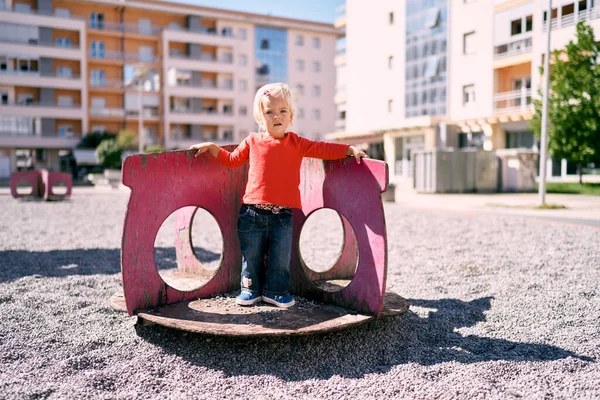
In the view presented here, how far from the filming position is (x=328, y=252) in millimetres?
6879

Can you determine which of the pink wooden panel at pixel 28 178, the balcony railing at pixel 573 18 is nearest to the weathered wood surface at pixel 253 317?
the pink wooden panel at pixel 28 178

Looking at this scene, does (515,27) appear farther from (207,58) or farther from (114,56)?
(114,56)

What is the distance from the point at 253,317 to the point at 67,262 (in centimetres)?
348

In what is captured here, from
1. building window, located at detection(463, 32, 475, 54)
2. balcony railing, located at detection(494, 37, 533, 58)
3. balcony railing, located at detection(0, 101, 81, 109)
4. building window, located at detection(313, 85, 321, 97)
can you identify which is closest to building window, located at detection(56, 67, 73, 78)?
balcony railing, located at detection(0, 101, 81, 109)

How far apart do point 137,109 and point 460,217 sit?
145ft

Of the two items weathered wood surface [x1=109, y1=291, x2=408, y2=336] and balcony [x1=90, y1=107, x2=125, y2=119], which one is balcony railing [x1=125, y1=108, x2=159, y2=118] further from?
weathered wood surface [x1=109, y1=291, x2=408, y2=336]

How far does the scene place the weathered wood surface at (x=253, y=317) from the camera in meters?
3.02

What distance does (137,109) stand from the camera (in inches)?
1967

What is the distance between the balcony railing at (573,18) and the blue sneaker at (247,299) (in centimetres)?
2537

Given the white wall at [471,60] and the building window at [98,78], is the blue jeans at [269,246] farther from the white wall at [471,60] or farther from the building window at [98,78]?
the building window at [98,78]

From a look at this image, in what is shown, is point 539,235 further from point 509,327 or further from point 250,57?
point 250,57

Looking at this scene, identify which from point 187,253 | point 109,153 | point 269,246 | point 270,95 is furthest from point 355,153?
point 109,153

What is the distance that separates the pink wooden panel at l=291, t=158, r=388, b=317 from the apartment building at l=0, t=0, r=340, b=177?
134 ft

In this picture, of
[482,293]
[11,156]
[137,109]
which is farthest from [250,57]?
[482,293]
